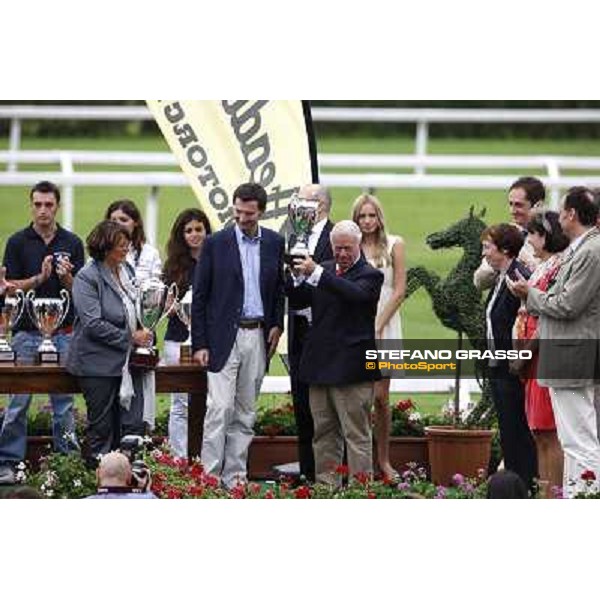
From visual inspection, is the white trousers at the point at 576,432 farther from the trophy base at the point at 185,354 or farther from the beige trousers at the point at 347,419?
the trophy base at the point at 185,354

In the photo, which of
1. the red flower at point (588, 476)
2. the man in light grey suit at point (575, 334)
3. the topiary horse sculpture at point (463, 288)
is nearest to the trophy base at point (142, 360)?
the topiary horse sculpture at point (463, 288)

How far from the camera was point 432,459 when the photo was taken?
1028 cm

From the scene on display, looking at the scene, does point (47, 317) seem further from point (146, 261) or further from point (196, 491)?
point (196, 491)

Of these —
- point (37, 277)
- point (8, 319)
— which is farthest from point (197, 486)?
point (37, 277)

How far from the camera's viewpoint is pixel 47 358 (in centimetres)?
984

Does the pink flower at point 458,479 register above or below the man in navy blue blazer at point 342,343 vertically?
below

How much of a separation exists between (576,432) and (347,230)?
136 centimetres

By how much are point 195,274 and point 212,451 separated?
822 millimetres

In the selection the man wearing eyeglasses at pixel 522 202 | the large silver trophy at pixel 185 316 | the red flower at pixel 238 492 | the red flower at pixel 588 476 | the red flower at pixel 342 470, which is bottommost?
the red flower at pixel 238 492

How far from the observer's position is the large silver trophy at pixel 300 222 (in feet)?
31.4

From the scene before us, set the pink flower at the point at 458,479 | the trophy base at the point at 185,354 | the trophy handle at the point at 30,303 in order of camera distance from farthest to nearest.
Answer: the trophy base at the point at 185,354 → the trophy handle at the point at 30,303 → the pink flower at the point at 458,479

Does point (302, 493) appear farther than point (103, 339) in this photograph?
No

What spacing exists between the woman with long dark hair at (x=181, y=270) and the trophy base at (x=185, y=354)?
140 mm

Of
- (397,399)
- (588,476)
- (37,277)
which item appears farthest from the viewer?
(397,399)
